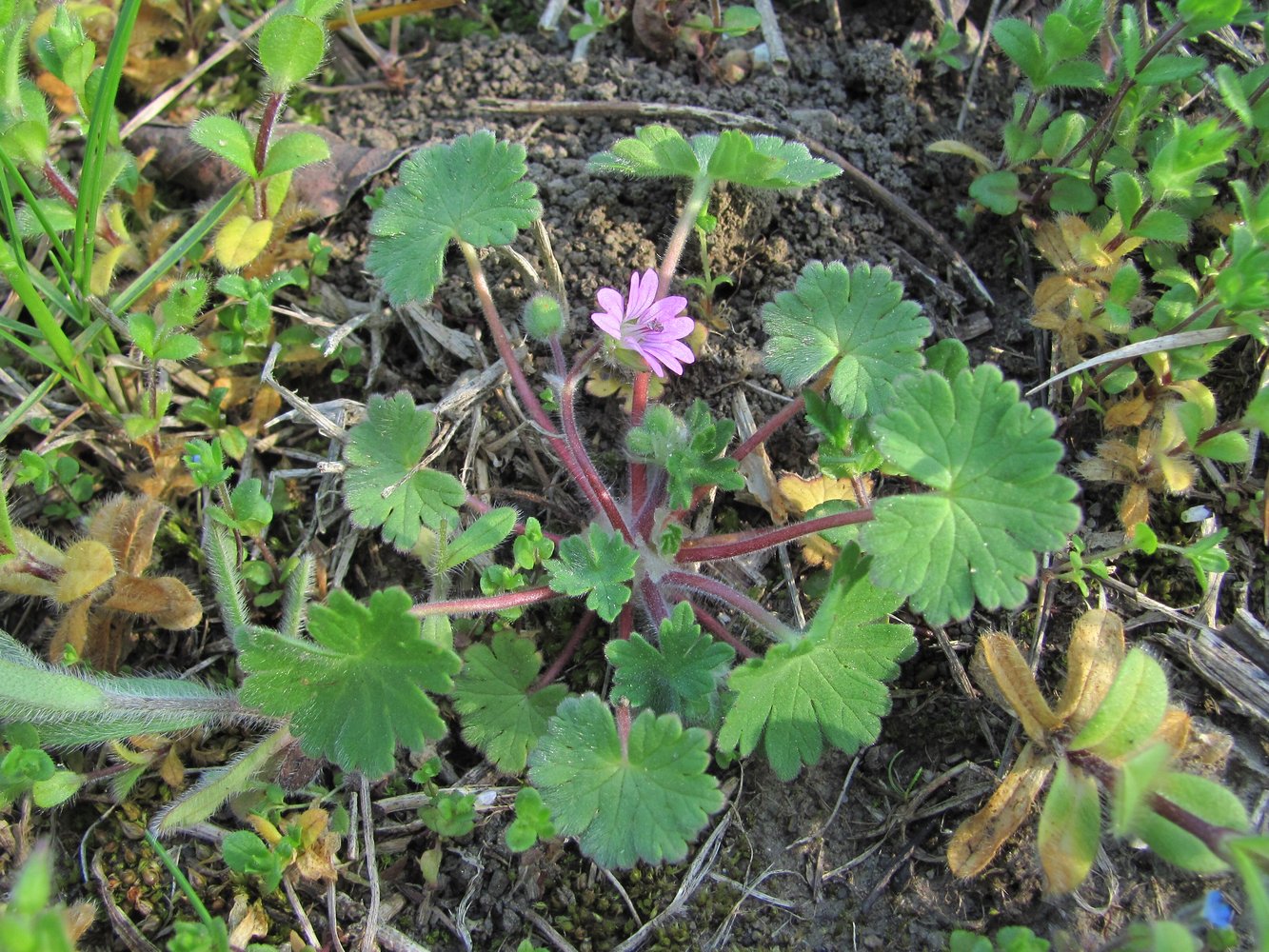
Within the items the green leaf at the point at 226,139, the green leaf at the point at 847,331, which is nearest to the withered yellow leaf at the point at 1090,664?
the green leaf at the point at 847,331

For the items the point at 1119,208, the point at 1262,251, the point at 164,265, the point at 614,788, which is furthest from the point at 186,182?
the point at 1262,251

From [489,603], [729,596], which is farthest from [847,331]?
[489,603]

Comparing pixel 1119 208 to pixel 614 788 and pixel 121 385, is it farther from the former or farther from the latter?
pixel 121 385

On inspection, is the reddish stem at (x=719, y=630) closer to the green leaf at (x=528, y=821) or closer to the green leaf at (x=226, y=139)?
the green leaf at (x=528, y=821)

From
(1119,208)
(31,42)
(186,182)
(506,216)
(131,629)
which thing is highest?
(1119,208)

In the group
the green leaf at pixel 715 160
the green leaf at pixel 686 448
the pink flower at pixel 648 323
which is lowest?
the green leaf at pixel 686 448

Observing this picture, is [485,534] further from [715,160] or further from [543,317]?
[715,160]
